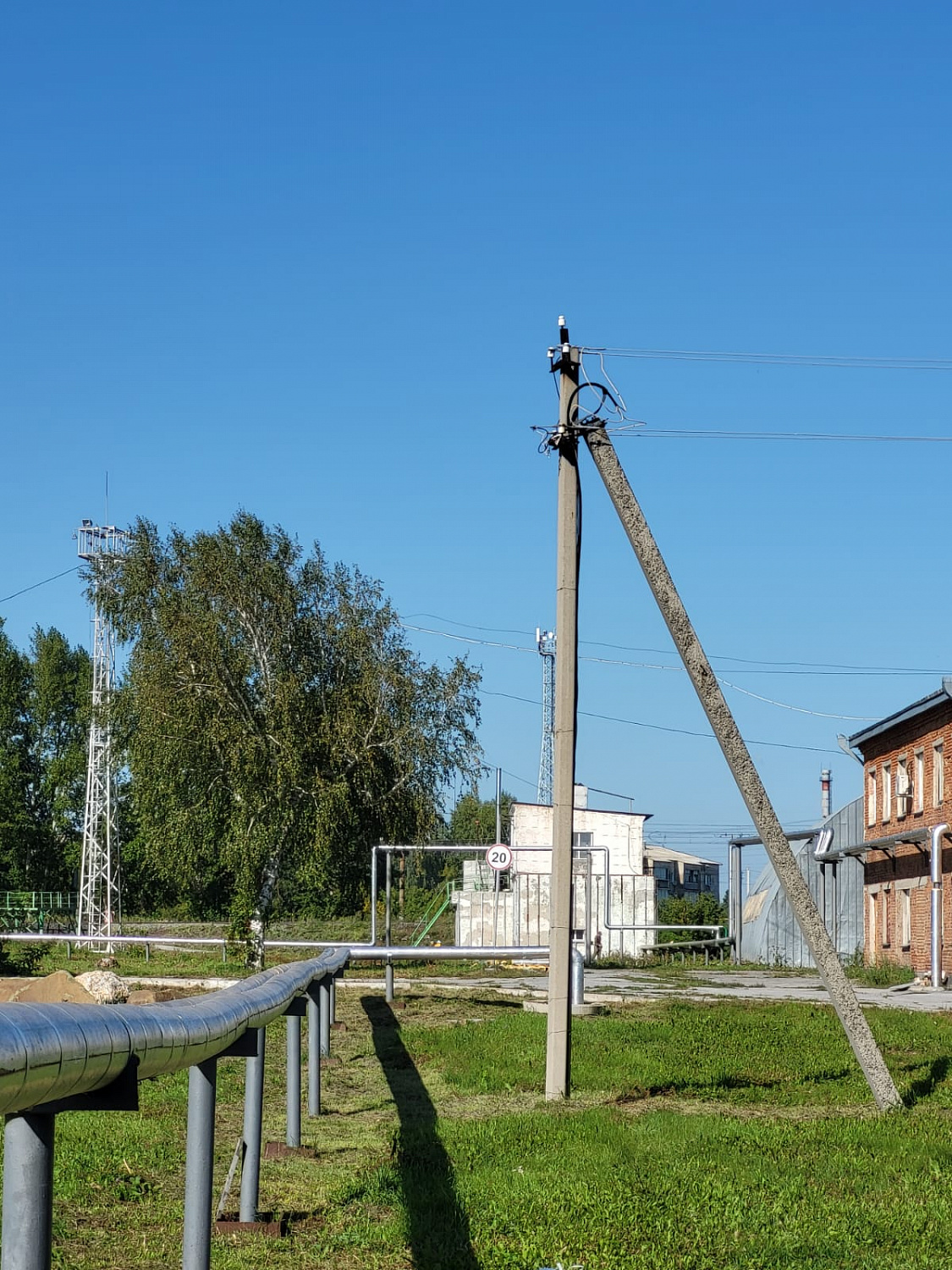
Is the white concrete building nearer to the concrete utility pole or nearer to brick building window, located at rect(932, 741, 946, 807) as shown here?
brick building window, located at rect(932, 741, 946, 807)

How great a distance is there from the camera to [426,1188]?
7320mm

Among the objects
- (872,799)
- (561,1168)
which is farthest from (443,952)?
(872,799)

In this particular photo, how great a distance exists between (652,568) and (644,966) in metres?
21.1

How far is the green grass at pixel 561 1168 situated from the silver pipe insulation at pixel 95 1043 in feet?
6.70

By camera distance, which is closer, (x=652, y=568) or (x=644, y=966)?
(x=652, y=568)

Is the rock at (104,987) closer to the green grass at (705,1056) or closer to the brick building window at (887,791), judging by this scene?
the green grass at (705,1056)

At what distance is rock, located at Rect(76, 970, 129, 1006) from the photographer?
18547 mm

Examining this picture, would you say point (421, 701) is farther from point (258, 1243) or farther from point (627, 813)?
point (258, 1243)

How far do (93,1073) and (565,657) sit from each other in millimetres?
9570

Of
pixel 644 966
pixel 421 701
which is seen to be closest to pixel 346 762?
pixel 421 701

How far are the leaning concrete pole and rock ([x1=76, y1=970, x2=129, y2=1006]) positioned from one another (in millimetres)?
10056

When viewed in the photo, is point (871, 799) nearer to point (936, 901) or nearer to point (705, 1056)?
point (936, 901)

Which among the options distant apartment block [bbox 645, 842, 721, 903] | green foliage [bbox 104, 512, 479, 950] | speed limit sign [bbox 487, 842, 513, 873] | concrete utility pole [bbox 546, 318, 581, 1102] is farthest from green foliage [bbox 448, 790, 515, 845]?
concrete utility pole [bbox 546, 318, 581, 1102]

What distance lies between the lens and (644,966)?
31.1 metres
